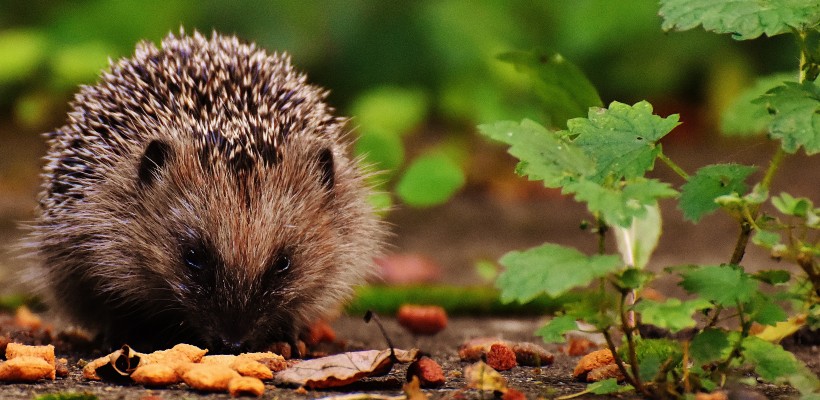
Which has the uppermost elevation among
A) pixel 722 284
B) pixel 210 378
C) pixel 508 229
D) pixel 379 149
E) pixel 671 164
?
pixel 508 229

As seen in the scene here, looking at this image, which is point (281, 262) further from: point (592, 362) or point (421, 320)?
point (592, 362)

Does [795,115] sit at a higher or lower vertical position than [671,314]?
higher

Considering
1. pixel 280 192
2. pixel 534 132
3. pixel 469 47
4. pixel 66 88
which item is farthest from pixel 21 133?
pixel 534 132

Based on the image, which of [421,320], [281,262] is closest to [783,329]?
[421,320]

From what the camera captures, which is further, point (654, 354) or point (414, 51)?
point (414, 51)

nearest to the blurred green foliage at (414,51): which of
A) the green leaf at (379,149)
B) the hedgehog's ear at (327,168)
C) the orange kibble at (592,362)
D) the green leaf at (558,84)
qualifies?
the green leaf at (379,149)

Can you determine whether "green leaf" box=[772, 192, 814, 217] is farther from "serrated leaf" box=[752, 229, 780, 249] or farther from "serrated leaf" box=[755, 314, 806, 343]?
"serrated leaf" box=[755, 314, 806, 343]

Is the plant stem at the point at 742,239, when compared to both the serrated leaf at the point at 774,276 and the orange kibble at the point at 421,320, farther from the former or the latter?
the orange kibble at the point at 421,320
